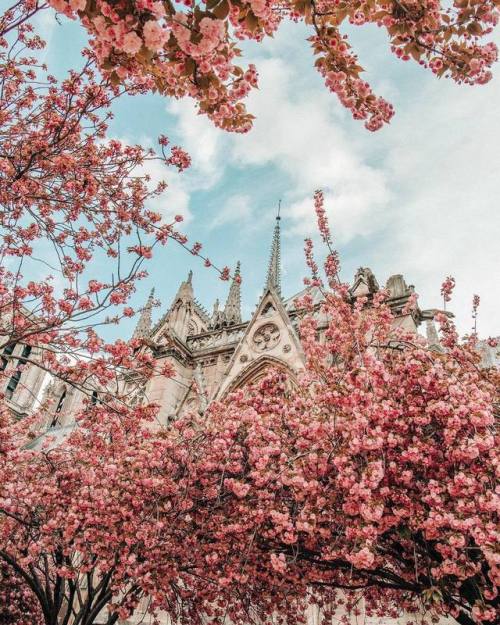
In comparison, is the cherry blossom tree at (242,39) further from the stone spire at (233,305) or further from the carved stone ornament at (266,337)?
the stone spire at (233,305)

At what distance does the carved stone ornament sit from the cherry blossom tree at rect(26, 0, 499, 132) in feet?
39.6

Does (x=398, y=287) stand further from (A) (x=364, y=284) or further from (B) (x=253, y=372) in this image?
(B) (x=253, y=372)

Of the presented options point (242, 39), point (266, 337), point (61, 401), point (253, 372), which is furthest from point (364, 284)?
point (61, 401)

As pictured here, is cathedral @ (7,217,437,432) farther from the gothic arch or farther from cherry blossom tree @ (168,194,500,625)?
cherry blossom tree @ (168,194,500,625)

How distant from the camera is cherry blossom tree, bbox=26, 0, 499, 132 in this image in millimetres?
2541

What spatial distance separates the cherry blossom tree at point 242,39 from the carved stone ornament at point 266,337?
12076 millimetres

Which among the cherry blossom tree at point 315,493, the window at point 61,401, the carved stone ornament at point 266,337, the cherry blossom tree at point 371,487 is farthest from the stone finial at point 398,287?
the window at point 61,401

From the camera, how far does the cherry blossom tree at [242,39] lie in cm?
254

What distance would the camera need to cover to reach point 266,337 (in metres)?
16.0

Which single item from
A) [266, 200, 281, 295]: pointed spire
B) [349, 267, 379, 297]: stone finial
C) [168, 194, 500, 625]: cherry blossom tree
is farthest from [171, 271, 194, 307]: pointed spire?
[168, 194, 500, 625]: cherry blossom tree

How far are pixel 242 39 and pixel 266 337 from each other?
42.9ft

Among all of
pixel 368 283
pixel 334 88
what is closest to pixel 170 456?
pixel 334 88

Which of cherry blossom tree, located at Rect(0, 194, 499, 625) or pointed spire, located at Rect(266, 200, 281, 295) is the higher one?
pointed spire, located at Rect(266, 200, 281, 295)

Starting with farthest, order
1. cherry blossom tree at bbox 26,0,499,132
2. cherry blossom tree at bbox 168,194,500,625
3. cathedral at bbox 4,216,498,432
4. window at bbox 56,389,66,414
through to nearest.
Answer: window at bbox 56,389,66,414, cathedral at bbox 4,216,498,432, cherry blossom tree at bbox 168,194,500,625, cherry blossom tree at bbox 26,0,499,132
